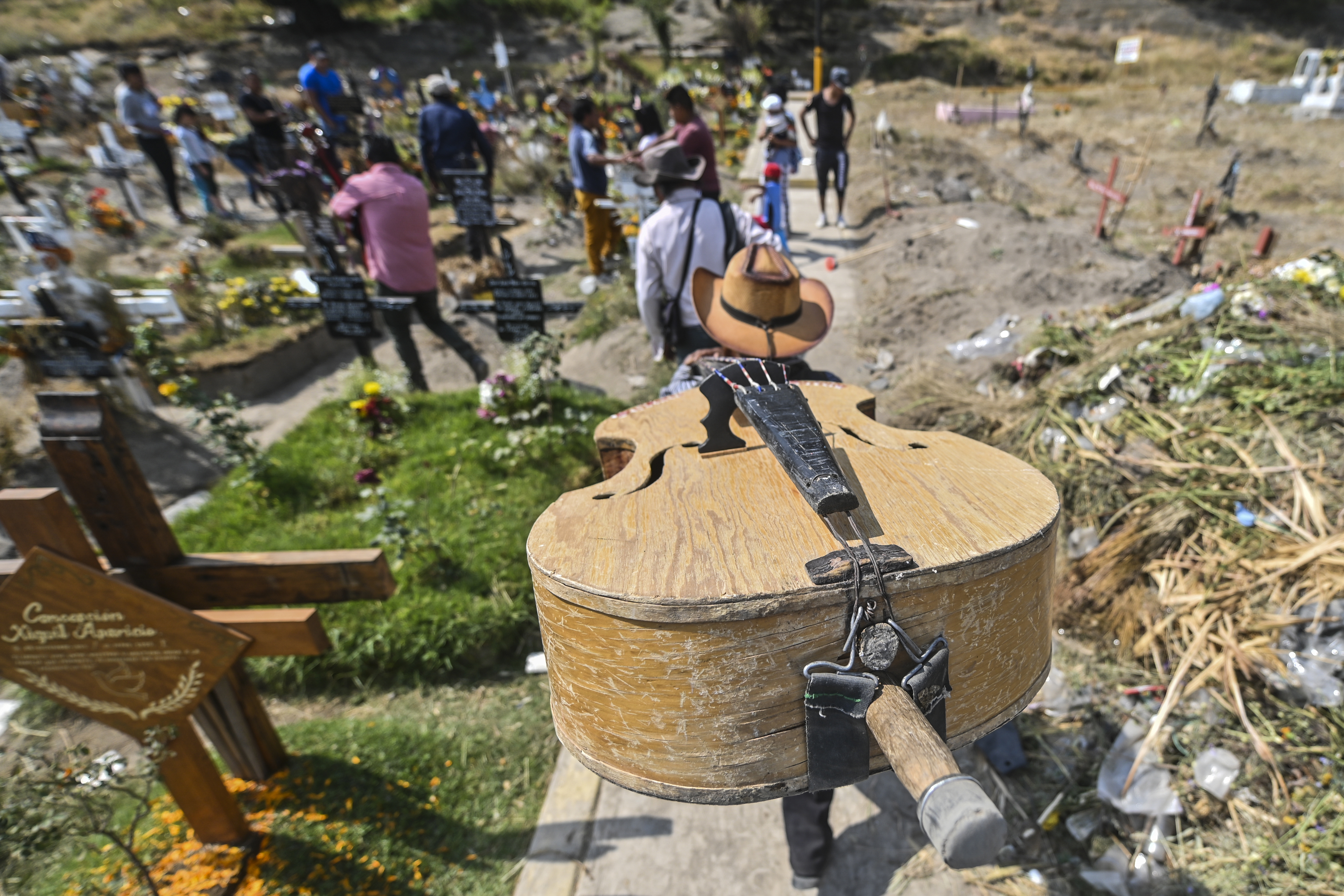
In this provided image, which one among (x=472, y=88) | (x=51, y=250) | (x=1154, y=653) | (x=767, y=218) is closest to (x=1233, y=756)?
(x=1154, y=653)

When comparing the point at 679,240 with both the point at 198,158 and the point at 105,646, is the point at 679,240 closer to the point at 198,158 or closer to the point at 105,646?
the point at 105,646

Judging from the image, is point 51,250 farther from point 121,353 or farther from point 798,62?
point 798,62

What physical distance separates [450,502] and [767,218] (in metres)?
4.93

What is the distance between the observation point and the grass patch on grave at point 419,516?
121 inches

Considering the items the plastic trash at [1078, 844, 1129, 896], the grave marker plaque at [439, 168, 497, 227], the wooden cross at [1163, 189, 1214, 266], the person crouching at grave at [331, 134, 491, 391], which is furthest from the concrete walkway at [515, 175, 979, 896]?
the wooden cross at [1163, 189, 1214, 266]

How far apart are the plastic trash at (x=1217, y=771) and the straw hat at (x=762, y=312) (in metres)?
2.17

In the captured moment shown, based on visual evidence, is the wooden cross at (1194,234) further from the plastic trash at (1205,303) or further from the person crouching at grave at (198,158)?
the person crouching at grave at (198,158)

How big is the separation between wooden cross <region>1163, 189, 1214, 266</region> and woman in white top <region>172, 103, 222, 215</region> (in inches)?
510

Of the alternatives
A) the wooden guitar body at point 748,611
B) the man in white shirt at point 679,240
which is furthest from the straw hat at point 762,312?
the wooden guitar body at point 748,611

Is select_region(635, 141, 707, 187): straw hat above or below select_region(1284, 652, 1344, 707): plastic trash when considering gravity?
above

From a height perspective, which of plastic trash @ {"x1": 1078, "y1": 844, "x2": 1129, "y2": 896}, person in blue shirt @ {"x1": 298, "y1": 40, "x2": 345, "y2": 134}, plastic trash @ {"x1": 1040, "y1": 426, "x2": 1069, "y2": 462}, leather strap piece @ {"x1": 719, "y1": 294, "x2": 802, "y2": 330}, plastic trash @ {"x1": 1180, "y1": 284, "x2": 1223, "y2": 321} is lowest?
plastic trash @ {"x1": 1078, "y1": 844, "x2": 1129, "y2": 896}

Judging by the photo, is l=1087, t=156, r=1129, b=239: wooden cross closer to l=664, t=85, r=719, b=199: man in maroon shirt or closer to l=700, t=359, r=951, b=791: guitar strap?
l=664, t=85, r=719, b=199: man in maroon shirt

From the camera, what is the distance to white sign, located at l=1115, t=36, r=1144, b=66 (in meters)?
21.2

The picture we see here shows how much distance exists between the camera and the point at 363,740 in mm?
2637
